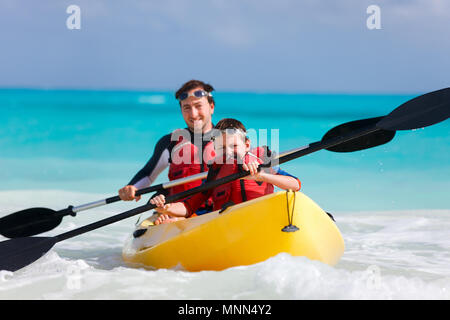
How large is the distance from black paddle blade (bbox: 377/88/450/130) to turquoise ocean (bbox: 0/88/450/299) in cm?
85

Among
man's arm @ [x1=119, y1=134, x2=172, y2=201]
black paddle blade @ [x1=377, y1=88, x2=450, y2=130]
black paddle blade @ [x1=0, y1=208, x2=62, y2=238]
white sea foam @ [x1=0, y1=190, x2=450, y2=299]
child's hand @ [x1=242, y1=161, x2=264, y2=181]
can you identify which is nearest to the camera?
white sea foam @ [x1=0, y1=190, x2=450, y2=299]

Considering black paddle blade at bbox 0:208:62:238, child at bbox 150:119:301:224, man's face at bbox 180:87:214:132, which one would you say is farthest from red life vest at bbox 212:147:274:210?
black paddle blade at bbox 0:208:62:238

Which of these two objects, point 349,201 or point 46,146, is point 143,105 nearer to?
point 46,146

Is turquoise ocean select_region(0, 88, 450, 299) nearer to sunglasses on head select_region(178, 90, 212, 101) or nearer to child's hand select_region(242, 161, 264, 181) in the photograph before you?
child's hand select_region(242, 161, 264, 181)

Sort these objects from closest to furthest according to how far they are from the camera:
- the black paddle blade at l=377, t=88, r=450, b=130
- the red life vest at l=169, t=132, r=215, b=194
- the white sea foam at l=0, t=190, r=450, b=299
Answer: the white sea foam at l=0, t=190, r=450, b=299
the black paddle blade at l=377, t=88, r=450, b=130
the red life vest at l=169, t=132, r=215, b=194

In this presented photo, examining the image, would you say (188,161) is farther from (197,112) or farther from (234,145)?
(234,145)

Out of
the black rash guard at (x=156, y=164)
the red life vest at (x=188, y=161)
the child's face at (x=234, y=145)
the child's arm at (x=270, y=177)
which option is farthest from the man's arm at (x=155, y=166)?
the child's arm at (x=270, y=177)

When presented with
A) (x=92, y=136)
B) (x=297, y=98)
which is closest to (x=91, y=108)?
(x=92, y=136)

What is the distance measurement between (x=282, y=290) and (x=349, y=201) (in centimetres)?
520

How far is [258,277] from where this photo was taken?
2.73 meters

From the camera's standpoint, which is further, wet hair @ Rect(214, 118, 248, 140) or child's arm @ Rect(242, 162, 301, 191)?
wet hair @ Rect(214, 118, 248, 140)

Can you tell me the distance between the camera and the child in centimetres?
283

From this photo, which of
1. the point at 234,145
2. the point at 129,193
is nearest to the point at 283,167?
the point at 129,193

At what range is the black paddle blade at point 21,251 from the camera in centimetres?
332
